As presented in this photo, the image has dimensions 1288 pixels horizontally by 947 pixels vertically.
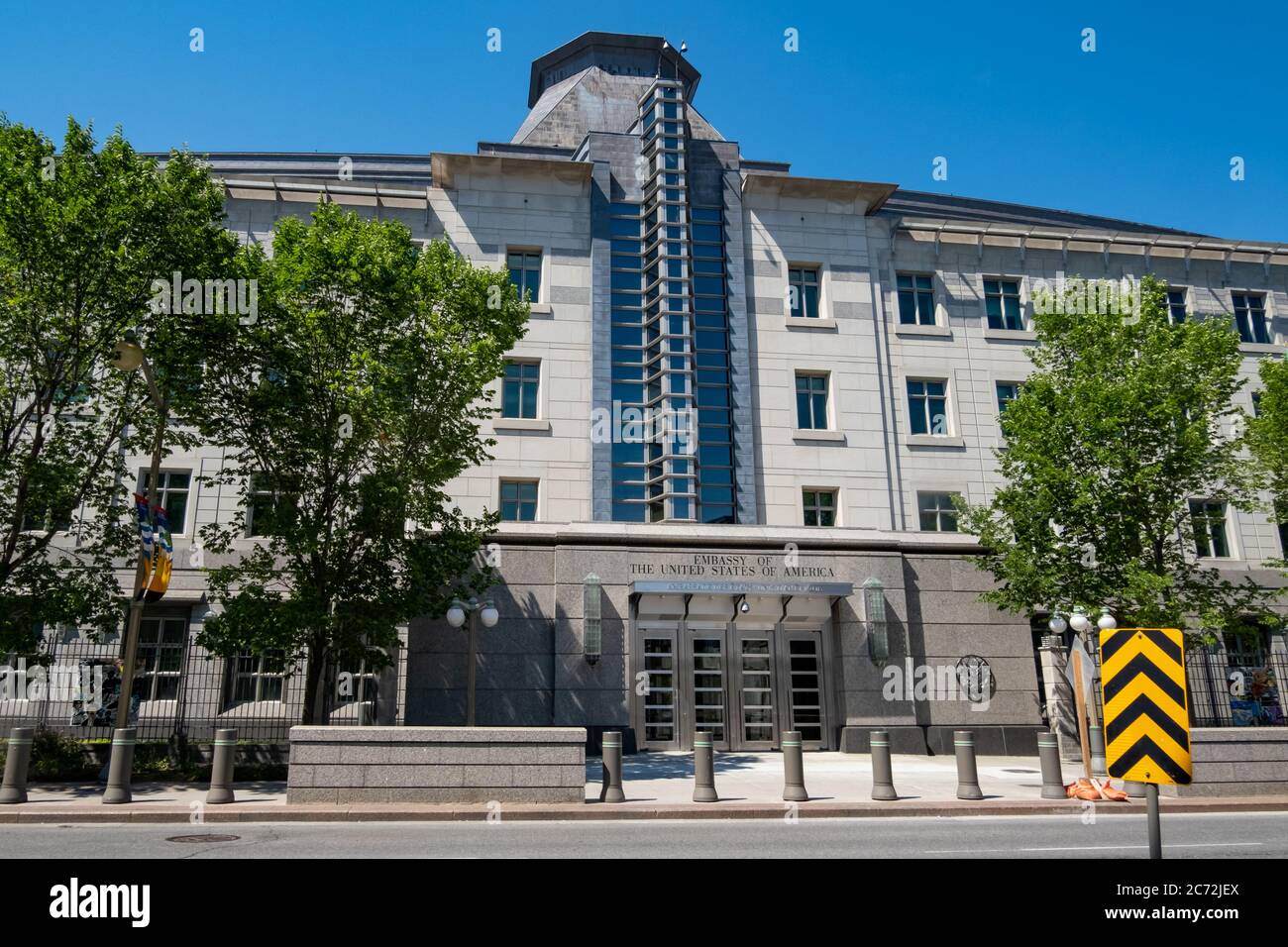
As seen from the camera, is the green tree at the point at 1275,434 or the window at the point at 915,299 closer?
the green tree at the point at 1275,434

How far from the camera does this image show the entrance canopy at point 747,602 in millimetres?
23109

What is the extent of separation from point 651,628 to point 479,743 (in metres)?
10.4

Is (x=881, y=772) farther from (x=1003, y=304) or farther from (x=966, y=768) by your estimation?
(x=1003, y=304)

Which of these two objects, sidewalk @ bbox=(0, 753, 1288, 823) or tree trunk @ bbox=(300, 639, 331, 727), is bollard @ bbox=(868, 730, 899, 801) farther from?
tree trunk @ bbox=(300, 639, 331, 727)

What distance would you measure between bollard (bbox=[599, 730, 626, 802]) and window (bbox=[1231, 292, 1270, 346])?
3254cm

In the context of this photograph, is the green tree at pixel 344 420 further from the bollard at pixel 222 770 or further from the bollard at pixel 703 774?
the bollard at pixel 703 774

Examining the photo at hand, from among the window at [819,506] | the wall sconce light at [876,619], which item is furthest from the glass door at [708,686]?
the window at [819,506]

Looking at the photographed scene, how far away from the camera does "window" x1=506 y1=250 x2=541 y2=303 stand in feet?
100

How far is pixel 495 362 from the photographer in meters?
20.0

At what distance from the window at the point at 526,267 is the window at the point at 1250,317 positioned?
26989mm

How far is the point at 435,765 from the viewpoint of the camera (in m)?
13.8

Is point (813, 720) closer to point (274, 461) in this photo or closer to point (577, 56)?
point (274, 461)

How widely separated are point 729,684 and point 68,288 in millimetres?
17729

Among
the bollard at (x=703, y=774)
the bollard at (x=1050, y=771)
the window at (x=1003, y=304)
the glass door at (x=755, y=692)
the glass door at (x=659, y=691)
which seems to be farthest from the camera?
the window at (x=1003, y=304)
